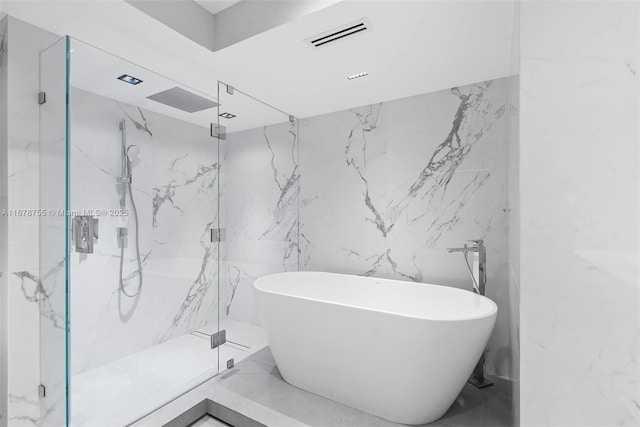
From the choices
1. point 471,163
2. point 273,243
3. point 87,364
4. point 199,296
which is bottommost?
point 87,364

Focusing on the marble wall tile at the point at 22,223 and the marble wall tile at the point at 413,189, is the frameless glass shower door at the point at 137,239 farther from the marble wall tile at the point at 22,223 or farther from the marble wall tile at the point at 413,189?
the marble wall tile at the point at 413,189

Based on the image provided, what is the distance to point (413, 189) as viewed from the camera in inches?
108

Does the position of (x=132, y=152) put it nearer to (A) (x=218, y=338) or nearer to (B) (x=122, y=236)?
(B) (x=122, y=236)

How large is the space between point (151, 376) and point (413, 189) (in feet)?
8.28

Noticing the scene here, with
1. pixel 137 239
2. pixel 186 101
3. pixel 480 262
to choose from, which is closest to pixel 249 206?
pixel 137 239

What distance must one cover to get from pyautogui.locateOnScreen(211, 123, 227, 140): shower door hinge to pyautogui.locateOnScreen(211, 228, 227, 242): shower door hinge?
75 cm

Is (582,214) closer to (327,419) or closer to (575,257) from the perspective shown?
(575,257)

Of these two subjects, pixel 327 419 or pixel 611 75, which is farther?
Result: pixel 327 419

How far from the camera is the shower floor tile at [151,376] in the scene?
6.41 ft

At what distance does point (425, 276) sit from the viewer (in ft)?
8.76

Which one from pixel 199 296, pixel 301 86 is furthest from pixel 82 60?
pixel 199 296

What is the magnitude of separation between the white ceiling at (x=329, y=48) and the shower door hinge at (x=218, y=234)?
1.15 meters

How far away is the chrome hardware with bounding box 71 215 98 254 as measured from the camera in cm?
204

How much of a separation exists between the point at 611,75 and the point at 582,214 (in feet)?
1.48
